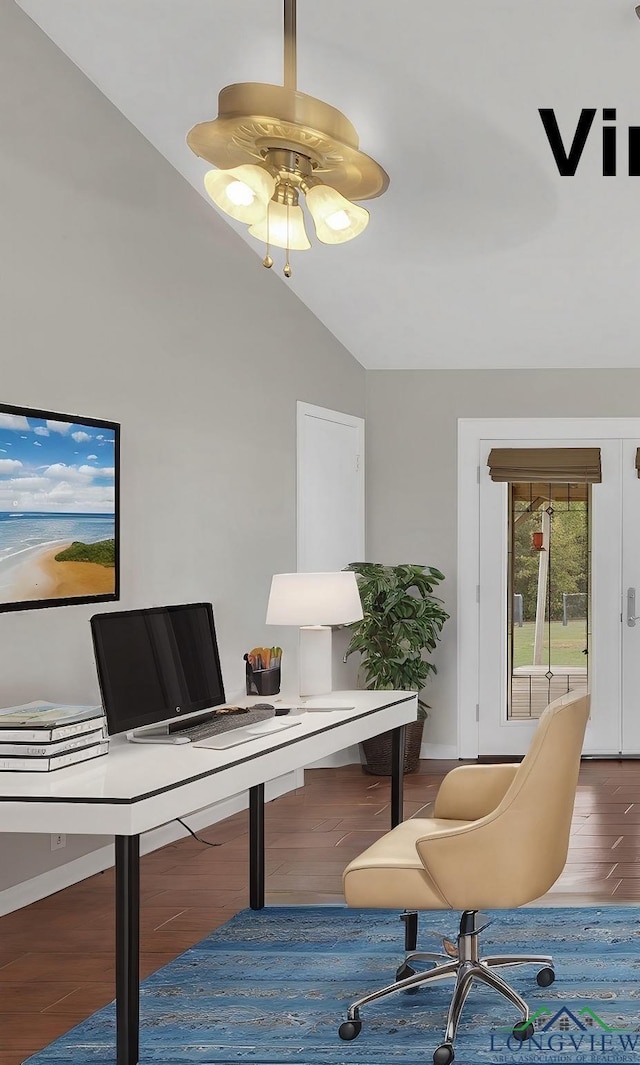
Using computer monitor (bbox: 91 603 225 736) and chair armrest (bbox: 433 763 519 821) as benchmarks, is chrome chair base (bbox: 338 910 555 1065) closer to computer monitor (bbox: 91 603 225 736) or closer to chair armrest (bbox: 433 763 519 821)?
chair armrest (bbox: 433 763 519 821)

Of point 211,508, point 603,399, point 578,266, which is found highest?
point 578,266

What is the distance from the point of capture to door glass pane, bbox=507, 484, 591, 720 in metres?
6.61

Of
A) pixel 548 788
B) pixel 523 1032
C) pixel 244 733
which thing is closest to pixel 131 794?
pixel 244 733

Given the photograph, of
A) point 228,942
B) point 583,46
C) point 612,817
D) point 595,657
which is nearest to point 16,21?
point 583,46

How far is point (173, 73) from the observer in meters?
4.20

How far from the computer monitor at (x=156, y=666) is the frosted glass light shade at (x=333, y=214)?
1.41 m

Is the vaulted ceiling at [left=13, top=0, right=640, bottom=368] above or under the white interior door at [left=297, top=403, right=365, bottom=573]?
above

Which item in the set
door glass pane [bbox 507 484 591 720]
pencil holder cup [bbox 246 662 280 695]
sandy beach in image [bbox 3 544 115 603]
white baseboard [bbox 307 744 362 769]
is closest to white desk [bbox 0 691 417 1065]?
sandy beach in image [bbox 3 544 115 603]

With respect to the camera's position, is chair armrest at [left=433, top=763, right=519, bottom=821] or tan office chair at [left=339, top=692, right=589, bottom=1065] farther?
chair armrest at [left=433, top=763, right=519, bottom=821]

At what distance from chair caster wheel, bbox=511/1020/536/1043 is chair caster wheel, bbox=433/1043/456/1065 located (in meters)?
0.26

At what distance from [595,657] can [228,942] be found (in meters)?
3.74

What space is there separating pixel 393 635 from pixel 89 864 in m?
2.46

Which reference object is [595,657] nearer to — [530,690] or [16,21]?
[530,690]

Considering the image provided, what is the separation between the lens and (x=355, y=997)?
3.03m
